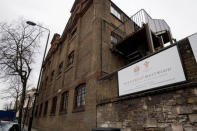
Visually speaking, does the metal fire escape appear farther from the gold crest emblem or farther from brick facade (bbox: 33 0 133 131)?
the gold crest emblem

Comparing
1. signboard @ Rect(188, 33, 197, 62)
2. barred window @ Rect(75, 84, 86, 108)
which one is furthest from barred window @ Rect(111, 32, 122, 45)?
signboard @ Rect(188, 33, 197, 62)

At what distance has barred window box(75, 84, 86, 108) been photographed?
8387 mm

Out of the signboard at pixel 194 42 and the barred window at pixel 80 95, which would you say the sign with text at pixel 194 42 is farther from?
the barred window at pixel 80 95

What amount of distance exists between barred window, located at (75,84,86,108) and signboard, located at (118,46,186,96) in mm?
3837

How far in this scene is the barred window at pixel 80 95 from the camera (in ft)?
27.5

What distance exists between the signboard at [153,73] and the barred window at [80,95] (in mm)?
3837

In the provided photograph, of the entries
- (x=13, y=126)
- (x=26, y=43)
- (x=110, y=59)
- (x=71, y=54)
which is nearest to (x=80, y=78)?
(x=110, y=59)

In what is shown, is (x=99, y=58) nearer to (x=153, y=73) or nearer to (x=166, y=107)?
(x=153, y=73)

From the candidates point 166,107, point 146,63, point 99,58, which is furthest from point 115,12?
point 166,107

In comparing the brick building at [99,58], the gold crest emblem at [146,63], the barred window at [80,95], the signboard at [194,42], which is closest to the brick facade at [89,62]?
the brick building at [99,58]

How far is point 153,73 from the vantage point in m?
4.28

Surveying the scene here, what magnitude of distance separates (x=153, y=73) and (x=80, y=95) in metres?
5.91

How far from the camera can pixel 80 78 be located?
8992 mm

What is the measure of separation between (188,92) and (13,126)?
1002cm
